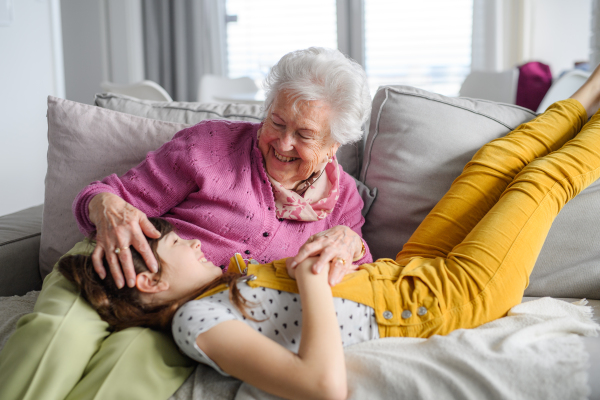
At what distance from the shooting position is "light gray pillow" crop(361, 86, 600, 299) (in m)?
1.37

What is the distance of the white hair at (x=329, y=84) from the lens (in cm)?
124

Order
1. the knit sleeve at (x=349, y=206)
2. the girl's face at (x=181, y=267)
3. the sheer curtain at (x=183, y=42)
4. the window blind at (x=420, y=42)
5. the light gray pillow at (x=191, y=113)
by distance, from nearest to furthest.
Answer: the girl's face at (x=181, y=267) < the knit sleeve at (x=349, y=206) < the light gray pillow at (x=191, y=113) < the window blind at (x=420, y=42) < the sheer curtain at (x=183, y=42)

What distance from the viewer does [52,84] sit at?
11.4 ft

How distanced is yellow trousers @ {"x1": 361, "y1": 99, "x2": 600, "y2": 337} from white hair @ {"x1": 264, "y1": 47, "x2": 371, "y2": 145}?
0.37m

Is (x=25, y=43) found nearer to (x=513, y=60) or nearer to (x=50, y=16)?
(x=50, y=16)

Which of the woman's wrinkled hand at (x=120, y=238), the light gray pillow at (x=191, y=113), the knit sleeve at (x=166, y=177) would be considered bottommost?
the woman's wrinkled hand at (x=120, y=238)

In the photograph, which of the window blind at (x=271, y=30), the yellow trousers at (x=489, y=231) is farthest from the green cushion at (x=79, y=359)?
the window blind at (x=271, y=30)

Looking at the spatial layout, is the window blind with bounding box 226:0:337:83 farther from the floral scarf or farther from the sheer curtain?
the floral scarf

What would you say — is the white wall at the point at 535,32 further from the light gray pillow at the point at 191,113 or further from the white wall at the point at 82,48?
the white wall at the point at 82,48

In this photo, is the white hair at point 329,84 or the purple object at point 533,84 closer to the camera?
the white hair at point 329,84

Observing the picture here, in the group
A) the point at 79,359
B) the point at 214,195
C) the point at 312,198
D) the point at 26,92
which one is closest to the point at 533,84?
the point at 312,198

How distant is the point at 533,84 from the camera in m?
2.88

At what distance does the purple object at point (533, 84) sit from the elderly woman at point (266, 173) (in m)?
2.01

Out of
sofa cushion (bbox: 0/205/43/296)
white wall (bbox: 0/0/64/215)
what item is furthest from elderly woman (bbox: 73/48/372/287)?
white wall (bbox: 0/0/64/215)
